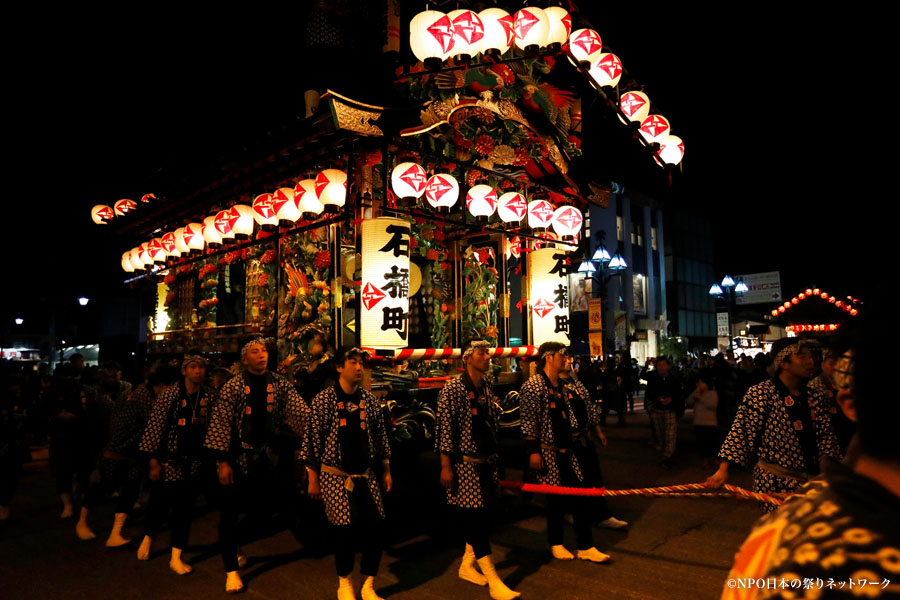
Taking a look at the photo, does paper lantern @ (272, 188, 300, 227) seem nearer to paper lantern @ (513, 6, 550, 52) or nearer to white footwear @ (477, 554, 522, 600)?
paper lantern @ (513, 6, 550, 52)

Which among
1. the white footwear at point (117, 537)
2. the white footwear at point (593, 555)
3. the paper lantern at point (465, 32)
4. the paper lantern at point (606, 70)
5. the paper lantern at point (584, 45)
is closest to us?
the white footwear at point (593, 555)

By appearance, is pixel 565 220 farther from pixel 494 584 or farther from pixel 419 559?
pixel 494 584

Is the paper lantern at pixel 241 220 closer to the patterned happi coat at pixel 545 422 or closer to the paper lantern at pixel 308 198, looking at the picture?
the paper lantern at pixel 308 198

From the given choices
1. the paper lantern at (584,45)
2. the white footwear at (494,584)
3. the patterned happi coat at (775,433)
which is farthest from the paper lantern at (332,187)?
the patterned happi coat at (775,433)

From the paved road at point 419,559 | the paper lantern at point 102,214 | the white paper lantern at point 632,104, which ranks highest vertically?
the white paper lantern at point 632,104

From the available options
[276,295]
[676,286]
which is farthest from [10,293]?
[676,286]

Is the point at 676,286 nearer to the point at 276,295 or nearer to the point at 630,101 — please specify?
the point at 630,101

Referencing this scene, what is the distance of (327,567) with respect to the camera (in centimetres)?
572

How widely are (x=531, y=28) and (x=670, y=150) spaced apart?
15.3 ft

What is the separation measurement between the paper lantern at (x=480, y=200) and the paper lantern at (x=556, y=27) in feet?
7.90

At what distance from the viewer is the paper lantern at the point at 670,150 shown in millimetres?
11414

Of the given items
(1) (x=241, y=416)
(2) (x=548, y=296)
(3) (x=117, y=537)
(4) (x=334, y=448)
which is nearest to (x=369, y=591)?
(4) (x=334, y=448)

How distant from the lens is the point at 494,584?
4875 mm

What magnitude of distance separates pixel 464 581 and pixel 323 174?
586 centimetres
